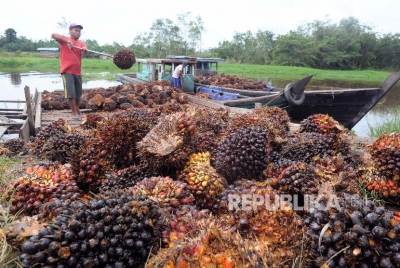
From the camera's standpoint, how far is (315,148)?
9.59 ft

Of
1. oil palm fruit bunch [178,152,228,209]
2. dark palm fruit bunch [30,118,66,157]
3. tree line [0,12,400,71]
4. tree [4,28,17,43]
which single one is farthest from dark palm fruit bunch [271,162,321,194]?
tree [4,28,17,43]

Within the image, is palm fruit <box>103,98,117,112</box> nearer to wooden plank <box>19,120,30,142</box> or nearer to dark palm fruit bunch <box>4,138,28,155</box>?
wooden plank <box>19,120,30,142</box>

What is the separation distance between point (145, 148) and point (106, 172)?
420 mm

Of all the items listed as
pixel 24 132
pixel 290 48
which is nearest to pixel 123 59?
pixel 24 132

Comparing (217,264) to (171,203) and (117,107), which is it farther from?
(117,107)

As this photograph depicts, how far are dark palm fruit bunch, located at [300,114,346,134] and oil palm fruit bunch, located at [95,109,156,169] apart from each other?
1976 millimetres

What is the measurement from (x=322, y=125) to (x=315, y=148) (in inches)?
24.1

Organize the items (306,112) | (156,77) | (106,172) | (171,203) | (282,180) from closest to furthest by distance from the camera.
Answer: (171,203), (282,180), (106,172), (306,112), (156,77)

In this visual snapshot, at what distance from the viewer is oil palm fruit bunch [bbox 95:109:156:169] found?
267 centimetres

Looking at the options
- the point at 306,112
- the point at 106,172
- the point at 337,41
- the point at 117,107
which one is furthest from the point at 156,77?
the point at 337,41

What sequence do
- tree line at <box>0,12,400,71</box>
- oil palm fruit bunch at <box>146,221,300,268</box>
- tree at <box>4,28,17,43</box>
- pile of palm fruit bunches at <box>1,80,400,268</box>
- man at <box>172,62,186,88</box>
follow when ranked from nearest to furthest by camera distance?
oil palm fruit bunch at <box>146,221,300,268</box> < pile of palm fruit bunches at <box>1,80,400,268</box> < man at <box>172,62,186,88</box> < tree line at <box>0,12,400,71</box> < tree at <box>4,28,17,43</box>

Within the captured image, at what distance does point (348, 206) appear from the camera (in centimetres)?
150

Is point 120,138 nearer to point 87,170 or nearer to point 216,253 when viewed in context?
point 87,170

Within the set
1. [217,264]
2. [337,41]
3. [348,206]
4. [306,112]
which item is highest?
[337,41]
